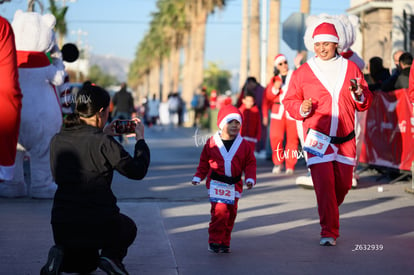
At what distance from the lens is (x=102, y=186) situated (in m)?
5.58

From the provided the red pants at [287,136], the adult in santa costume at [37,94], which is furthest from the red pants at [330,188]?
the red pants at [287,136]

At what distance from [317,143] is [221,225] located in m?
1.21

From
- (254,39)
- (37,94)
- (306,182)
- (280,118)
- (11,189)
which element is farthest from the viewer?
(254,39)

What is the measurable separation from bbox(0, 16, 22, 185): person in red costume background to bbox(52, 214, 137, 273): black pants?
2.10 metres

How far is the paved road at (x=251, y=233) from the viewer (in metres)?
6.54

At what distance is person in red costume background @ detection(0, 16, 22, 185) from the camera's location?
7.30m

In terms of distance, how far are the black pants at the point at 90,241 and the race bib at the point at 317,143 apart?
2398 millimetres

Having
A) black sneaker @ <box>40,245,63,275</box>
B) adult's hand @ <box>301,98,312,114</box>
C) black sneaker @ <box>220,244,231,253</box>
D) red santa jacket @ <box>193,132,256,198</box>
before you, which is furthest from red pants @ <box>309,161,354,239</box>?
black sneaker @ <box>40,245,63,275</box>

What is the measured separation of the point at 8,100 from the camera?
7391 mm

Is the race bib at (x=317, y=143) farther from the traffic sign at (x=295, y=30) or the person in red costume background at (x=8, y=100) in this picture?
the traffic sign at (x=295, y=30)

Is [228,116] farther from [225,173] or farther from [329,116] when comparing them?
[329,116]

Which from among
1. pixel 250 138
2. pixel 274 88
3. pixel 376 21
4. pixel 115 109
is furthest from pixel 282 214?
pixel 376 21

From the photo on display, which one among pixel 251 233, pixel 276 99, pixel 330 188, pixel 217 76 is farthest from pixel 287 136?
pixel 217 76

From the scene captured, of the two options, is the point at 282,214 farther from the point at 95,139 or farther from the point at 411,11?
the point at 411,11
